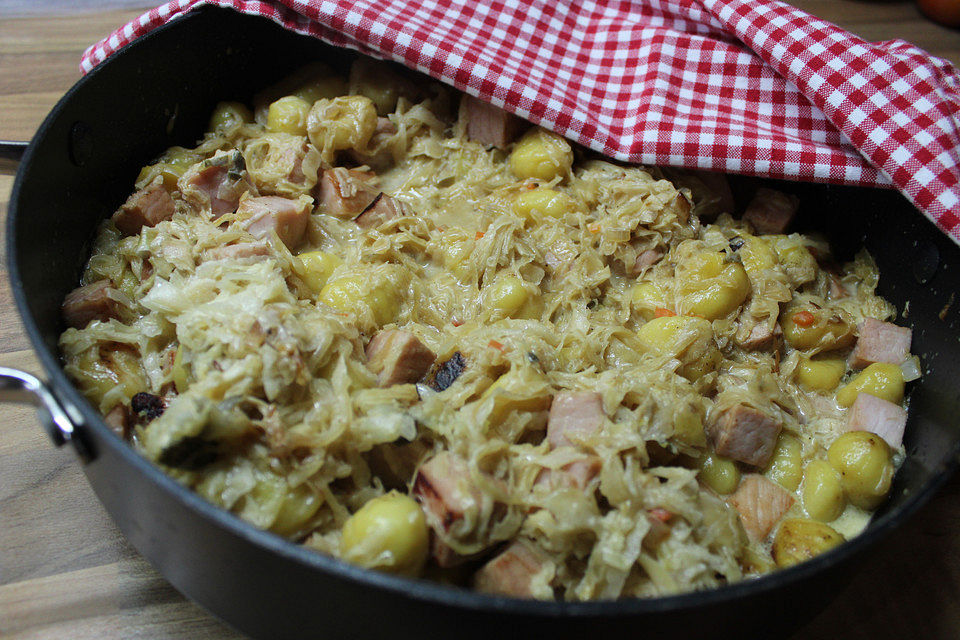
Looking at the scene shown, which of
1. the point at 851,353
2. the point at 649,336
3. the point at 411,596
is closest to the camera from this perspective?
the point at 411,596

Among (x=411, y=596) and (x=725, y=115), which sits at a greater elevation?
(x=725, y=115)

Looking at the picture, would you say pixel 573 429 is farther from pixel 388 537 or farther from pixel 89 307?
pixel 89 307

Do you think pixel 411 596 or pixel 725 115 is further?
pixel 725 115

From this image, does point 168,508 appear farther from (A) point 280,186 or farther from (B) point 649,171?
(B) point 649,171

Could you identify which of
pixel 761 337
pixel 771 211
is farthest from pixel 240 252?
pixel 771 211

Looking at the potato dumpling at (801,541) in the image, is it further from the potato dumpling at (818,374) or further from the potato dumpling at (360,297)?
the potato dumpling at (360,297)

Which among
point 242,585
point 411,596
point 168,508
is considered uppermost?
point 411,596

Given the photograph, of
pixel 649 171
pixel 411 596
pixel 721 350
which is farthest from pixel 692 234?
pixel 411 596
